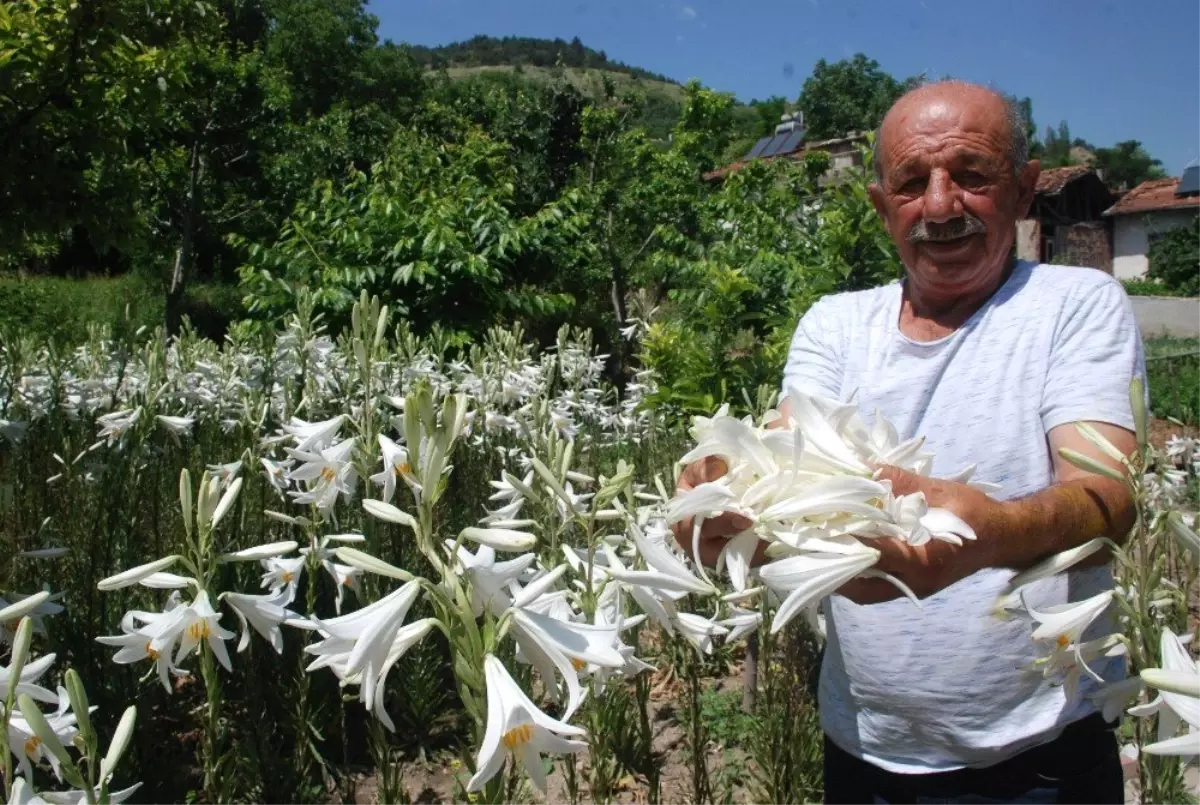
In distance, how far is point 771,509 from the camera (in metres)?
1.00

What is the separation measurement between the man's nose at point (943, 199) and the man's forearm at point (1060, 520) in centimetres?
59

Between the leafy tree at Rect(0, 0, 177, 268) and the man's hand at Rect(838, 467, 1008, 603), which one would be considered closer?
the man's hand at Rect(838, 467, 1008, 603)

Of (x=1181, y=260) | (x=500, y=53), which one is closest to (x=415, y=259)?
(x=1181, y=260)

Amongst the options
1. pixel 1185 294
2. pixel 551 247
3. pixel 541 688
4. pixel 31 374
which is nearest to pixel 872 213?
pixel 541 688

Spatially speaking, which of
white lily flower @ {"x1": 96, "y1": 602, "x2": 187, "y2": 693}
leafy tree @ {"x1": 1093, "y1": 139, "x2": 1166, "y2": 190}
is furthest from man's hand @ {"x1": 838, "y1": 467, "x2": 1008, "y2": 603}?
leafy tree @ {"x1": 1093, "y1": 139, "x2": 1166, "y2": 190}

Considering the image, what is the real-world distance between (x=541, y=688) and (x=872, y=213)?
2.27 meters

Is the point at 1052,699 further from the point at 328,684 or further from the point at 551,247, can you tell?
the point at 551,247

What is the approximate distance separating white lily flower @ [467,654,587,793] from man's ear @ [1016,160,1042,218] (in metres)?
1.28

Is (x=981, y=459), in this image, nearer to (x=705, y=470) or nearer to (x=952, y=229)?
(x=952, y=229)

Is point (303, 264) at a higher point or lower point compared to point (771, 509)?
higher

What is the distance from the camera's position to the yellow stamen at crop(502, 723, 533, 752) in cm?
96

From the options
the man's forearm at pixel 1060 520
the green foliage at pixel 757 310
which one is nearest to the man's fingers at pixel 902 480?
the man's forearm at pixel 1060 520

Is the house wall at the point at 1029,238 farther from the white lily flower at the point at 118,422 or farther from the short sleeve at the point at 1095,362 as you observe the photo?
the short sleeve at the point at 1095,362

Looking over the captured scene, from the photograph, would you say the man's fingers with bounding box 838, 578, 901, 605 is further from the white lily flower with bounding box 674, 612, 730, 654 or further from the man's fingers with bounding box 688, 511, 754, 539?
the white lily flower with bounding box 674, 612, 730, 654
